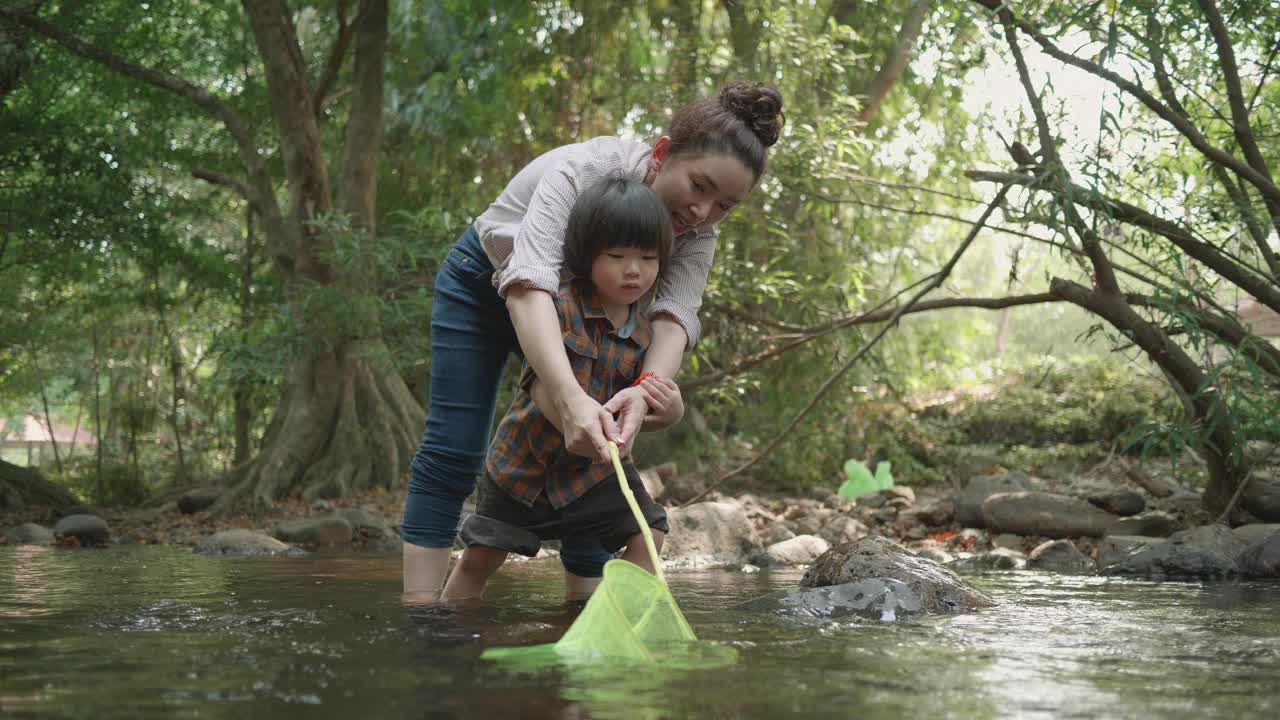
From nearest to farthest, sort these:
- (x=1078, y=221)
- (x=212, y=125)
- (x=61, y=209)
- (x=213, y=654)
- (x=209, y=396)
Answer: (x=213, y=654)
(x=1078, y=221)
(x=61, y=209)
(x=212, y=125)
(x=209, y=396)

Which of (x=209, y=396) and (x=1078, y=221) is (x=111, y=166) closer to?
(x=209, y=396)

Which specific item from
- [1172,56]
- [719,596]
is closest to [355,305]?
[719,596]

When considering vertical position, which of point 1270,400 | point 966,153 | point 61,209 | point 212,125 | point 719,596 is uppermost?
point 212,125

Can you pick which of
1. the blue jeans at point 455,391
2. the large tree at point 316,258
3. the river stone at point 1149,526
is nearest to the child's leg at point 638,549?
the blue jeans at point 455,391

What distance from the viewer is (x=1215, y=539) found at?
4707 millimetres

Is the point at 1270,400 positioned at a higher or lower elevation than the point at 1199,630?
higher

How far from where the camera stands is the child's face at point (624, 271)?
109 inches

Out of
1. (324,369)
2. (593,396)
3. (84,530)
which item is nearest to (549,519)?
(593,396)

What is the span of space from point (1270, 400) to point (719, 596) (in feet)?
8.37

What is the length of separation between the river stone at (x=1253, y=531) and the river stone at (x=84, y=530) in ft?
19.6

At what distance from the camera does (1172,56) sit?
14.9 feet

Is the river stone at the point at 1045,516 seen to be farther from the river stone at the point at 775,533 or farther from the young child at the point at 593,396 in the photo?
the young child at the point at 593,396

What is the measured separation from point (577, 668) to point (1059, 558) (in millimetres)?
4002

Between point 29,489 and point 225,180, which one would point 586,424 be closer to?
point 29,489
